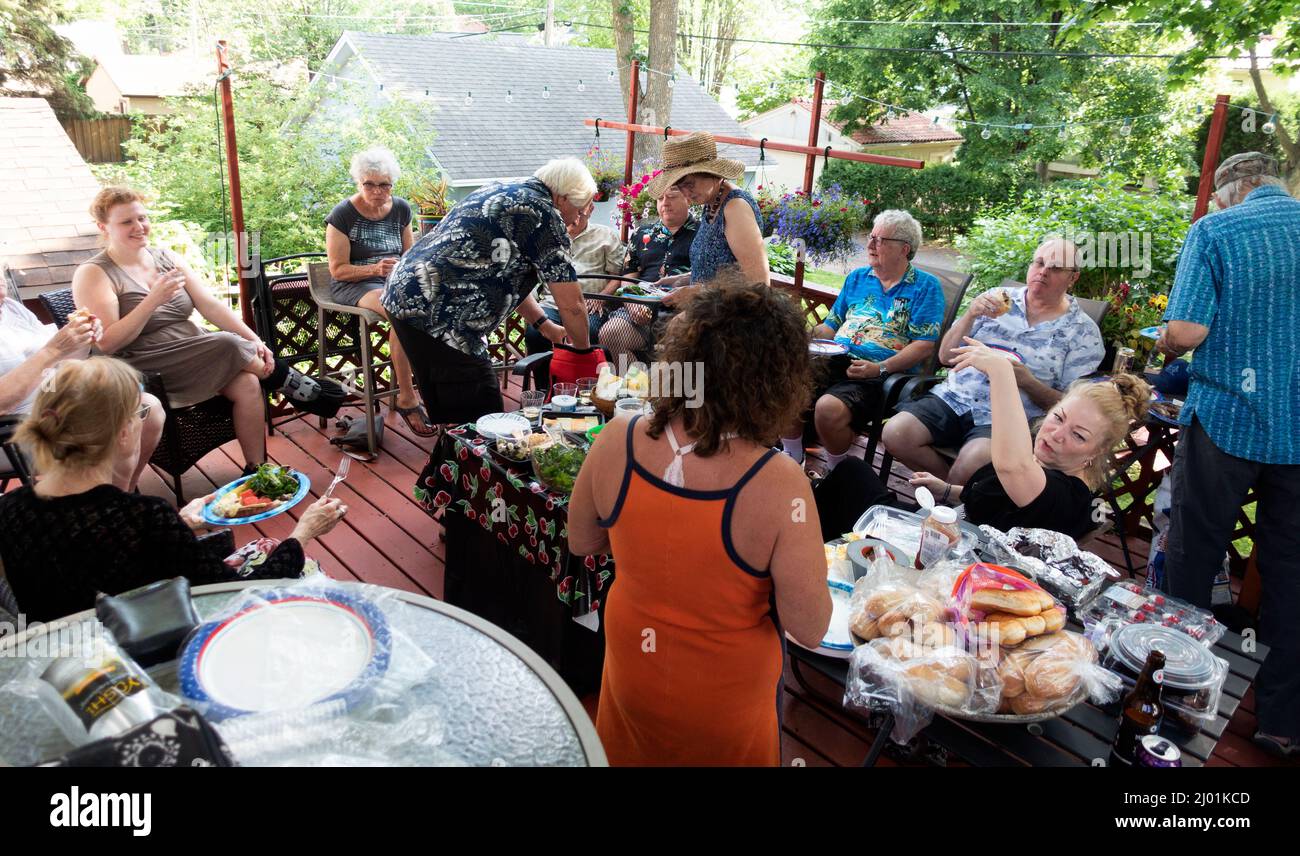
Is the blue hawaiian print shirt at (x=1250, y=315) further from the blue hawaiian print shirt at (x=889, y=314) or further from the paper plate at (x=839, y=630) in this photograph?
the paper plate at (x=839, y=630)

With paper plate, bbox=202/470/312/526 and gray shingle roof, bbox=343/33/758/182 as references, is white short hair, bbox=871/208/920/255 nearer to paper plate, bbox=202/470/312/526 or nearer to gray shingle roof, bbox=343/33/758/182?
paper plate, bbox=202/470/312/526

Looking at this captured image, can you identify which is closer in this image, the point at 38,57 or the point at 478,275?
the point at 478,275

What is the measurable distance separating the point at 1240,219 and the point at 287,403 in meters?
4.13

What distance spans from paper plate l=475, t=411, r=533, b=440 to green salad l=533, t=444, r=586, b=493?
0.20m

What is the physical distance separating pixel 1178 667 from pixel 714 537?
96 cm

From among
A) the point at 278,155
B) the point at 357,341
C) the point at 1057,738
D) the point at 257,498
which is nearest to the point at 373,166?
the point at 357,341

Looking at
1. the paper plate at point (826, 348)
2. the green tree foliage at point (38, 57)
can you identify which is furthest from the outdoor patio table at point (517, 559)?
the green tree foliage at point (38, 57)

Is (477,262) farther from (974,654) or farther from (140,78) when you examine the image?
(140,78)

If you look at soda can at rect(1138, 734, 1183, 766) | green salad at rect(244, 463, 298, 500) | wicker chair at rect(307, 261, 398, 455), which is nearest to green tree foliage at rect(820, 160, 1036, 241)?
wicker chair at rect(307, 261, 398, 455)

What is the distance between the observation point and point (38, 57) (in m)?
15.1

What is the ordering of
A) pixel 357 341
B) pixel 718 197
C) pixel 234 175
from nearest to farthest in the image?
pixel 718 197 → pixel 234 175 → pixel 357 341

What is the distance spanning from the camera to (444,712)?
1027mm
